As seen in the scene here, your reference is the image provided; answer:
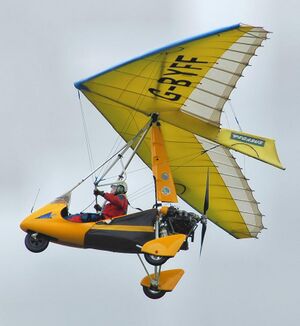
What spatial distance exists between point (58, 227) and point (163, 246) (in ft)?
11.6

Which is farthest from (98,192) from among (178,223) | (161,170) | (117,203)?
(178,223)

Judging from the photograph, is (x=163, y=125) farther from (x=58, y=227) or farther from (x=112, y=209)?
(x=58, y=227)

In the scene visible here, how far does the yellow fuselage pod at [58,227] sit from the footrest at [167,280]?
7.68ft

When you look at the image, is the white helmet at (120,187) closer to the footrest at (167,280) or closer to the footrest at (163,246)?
the footrest at (163,246)

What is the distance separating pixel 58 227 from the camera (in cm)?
3666

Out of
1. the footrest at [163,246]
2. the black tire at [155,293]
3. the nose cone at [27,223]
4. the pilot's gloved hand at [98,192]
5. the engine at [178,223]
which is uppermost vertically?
the pilot's gloved hand at [98,192]

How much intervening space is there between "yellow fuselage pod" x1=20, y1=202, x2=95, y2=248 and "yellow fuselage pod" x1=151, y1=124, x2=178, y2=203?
2284mm

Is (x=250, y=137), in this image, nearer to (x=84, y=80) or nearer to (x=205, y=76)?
(x=205, y=76)

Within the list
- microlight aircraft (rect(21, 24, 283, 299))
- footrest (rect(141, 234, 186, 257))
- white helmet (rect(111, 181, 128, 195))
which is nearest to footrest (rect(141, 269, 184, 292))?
microlight aircraft (rect(21, 24, 283, 299))

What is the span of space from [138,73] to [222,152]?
5986mm

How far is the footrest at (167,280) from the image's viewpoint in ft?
122

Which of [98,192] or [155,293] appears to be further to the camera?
[155,293]

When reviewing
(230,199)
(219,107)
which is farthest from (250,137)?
(230,199)

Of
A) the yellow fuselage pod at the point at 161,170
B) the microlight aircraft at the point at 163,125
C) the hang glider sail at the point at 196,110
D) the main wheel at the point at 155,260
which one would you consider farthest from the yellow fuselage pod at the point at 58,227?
the hang glider sail at the point at 196,110
